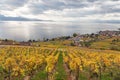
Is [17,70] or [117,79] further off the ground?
[17,70]

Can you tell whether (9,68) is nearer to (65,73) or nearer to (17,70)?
(17,70)

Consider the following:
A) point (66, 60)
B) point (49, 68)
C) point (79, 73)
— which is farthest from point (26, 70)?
point (66, 60)

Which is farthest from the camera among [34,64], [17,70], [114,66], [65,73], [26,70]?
[114,66]

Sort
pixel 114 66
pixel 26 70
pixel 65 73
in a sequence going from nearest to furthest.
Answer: pixel 26 70, pixel 65 73, pixel 114 66

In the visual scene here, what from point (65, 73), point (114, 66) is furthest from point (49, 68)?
point (114, 66)

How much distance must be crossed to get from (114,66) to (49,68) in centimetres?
2525

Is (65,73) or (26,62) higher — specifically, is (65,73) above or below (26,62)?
below

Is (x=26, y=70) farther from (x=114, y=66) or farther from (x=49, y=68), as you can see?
(x=114, y=66)

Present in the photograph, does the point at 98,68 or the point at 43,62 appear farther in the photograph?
the point at 43,62

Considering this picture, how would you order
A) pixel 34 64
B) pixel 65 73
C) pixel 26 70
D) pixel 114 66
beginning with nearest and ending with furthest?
1. pixel 26 70
2. pixel 34 64
3. pixel 65 73
4. pixel 114 66

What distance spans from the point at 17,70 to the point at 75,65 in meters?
14.3

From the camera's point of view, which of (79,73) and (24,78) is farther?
(79,73)

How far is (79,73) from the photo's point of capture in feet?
188

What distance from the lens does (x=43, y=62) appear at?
198ft
